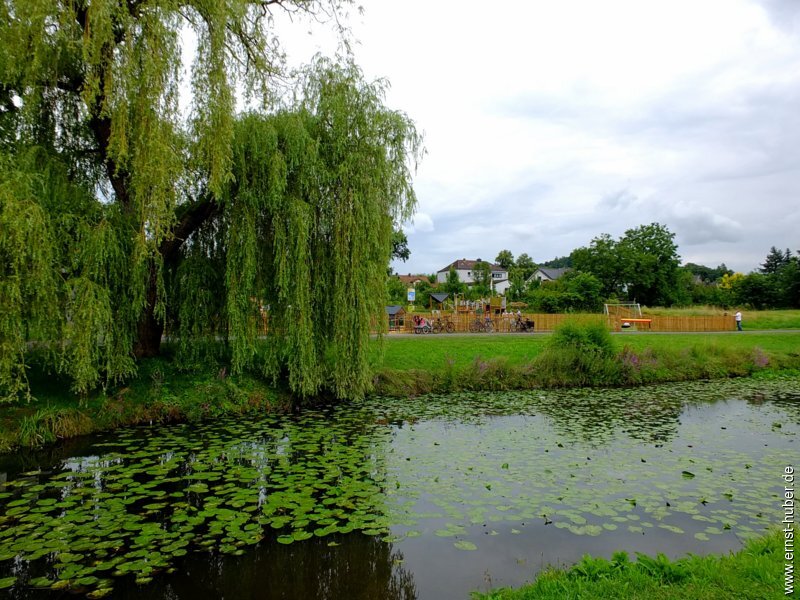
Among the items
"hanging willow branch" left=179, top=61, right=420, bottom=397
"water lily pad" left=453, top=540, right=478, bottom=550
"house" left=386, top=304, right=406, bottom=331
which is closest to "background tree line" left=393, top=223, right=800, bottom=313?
"house" left=386, top=304, right=406, bottom=331

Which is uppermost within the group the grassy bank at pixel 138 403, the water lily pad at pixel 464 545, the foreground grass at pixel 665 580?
the grassy bank at pixel 138 403

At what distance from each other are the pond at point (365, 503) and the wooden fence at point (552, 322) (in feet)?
63.5

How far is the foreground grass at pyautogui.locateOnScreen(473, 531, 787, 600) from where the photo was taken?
3934mm

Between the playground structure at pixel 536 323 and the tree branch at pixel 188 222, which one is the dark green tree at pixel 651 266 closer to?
the playground structure at pixel 536 323

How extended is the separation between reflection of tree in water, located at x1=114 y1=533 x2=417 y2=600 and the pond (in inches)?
0.8

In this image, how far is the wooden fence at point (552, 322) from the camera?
3111cm

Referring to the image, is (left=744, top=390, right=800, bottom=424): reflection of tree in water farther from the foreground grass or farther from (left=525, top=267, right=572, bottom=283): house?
(left=525, top=267, right=572, bottom=283): house

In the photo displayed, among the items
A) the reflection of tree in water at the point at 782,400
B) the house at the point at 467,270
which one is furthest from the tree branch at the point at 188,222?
the house at the point at 467,270

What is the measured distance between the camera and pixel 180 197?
11258 mm

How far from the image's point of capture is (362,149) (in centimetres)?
1289

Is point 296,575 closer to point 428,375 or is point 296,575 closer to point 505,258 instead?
point 428,375

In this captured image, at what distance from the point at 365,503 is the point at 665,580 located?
12.7 ft

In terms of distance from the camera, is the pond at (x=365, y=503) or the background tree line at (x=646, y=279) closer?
the pond at (x=365, y=503)

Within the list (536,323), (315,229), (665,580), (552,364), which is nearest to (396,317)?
(536,323)
